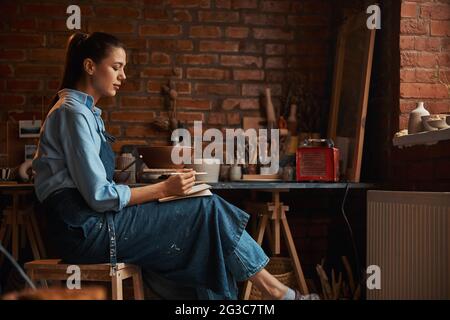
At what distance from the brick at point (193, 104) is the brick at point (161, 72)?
Result: 152mm

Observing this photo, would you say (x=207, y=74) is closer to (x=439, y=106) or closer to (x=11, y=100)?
(x=11, y=100)

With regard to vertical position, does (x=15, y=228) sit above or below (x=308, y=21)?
below

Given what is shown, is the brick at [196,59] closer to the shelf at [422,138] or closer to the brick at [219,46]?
the brick at [219,46]

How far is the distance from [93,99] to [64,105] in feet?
0.65

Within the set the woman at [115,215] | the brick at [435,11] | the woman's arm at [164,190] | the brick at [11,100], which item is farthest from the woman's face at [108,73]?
the brick at [435,11]

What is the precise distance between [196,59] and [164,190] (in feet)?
5.06

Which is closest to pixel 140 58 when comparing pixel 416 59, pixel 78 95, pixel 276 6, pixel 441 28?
pixel 276 6

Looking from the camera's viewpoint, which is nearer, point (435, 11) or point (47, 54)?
point (435, 11)

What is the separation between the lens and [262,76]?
3.82m

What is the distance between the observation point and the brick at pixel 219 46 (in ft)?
12.3

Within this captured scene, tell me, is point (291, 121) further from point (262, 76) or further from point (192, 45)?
point (192, 45)

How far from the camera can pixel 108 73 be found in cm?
254
